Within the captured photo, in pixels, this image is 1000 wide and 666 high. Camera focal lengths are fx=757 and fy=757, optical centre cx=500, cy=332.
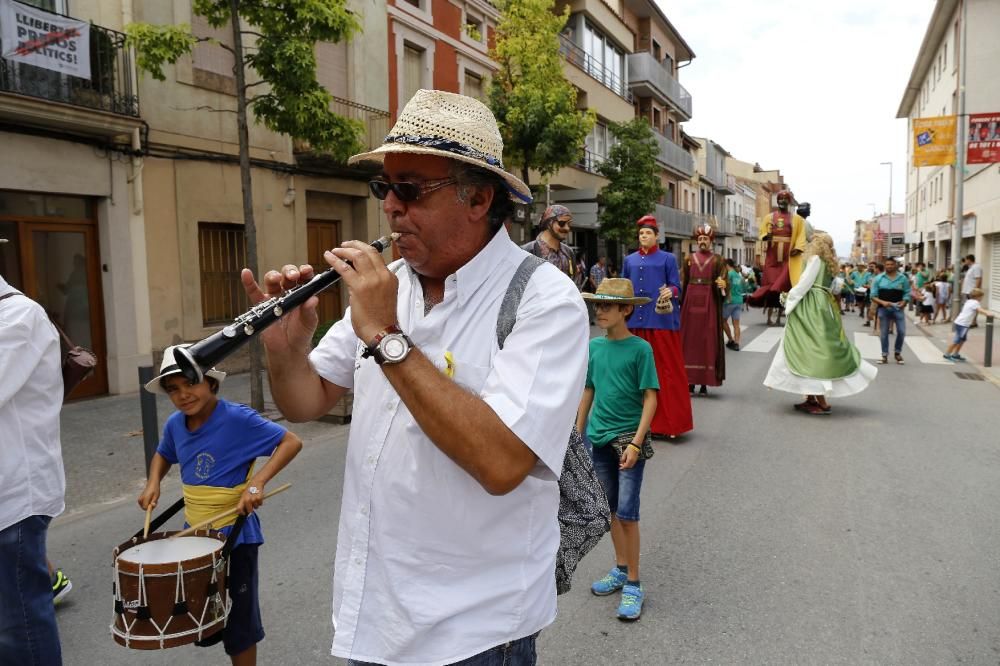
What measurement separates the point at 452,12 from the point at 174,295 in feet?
37.2

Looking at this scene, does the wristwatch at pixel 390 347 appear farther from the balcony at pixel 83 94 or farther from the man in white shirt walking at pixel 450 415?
the balcony at pixel 83 94

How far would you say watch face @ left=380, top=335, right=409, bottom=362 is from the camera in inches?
57.5

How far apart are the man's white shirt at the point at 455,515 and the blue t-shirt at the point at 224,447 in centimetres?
147

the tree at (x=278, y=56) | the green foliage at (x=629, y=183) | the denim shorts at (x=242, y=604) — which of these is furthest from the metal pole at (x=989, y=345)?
the denim shorts at (x=242, y=604)

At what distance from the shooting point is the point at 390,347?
1.46m

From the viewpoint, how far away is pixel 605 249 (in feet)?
103

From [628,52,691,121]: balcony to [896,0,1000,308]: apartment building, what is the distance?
1115cm

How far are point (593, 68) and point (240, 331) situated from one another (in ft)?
93.1

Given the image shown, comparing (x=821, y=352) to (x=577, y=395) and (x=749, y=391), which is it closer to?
(x=749, y=391)

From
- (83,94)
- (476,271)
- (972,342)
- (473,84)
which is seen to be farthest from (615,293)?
(473,84)

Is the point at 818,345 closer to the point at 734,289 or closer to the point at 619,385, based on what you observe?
the point at 619,385

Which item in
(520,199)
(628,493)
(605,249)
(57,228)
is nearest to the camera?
(520,199)

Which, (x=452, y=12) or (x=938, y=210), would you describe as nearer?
(x=452, y=12)

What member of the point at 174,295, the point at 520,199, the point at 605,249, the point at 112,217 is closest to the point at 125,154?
the point at 112,217
